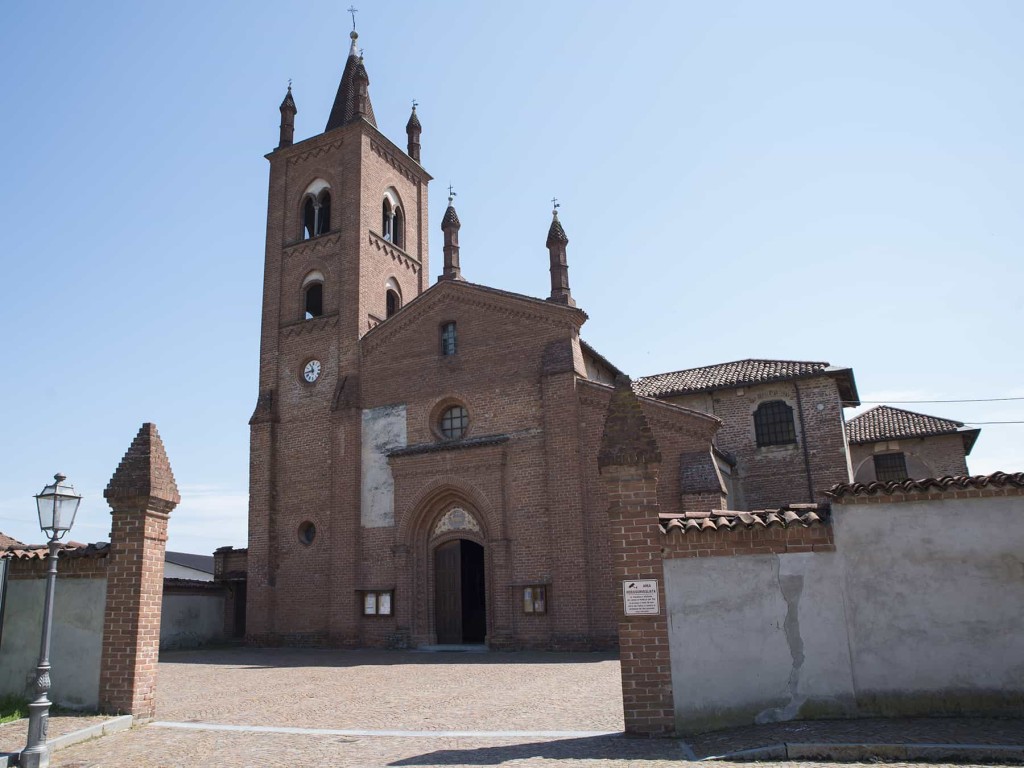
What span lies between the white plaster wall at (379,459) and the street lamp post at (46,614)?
1305cm

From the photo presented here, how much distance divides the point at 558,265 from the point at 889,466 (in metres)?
16.6

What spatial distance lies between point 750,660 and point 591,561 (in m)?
10.9

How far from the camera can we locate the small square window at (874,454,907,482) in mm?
29594

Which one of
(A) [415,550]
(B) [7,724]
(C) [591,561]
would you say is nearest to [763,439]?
(C) [591,561]

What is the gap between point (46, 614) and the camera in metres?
8.52

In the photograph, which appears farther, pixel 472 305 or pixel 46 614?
pixel 472 305

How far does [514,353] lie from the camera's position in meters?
21.5

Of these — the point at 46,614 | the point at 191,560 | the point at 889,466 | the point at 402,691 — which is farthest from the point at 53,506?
the point at 191,560

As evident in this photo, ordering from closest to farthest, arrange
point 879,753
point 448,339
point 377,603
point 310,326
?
point 879,753, point 377,603, point 448,339, point 310,326

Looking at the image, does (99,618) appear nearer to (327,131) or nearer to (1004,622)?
(1004,622)

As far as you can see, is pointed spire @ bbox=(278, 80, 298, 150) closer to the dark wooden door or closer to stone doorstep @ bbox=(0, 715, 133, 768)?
the dark wooden door

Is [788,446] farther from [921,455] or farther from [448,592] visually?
[448,592]

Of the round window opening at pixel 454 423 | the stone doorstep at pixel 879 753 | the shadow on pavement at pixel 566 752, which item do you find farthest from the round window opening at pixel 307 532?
the stone doorstep at pixel 879 753

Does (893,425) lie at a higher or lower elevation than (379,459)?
higher
